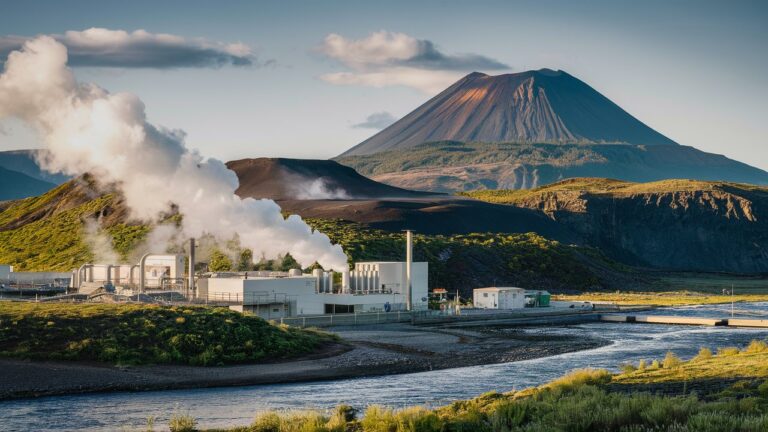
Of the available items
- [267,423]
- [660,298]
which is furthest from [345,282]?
[267,423]

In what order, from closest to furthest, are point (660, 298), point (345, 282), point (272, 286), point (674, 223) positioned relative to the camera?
1. point (272, 286)
2. point (345, 282)
3. point (660, 298)
4. point (674, 223)

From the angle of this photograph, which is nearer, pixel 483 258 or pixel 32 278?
pixel 32 278

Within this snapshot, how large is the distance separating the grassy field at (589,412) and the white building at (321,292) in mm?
35235

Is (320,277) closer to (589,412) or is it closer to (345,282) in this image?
(345,282)

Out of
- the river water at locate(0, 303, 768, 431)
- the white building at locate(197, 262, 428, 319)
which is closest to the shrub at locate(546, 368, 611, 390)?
the river water at locate(0, 303, 768, 431)

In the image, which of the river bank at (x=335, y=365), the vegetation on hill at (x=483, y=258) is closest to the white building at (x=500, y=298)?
the vegetation on hill at (x=483, y=258)

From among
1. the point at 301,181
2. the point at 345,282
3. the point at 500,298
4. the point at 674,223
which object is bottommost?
the point at 500,298

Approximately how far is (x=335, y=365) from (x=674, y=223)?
15945 cm

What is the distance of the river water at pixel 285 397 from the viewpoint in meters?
33.1

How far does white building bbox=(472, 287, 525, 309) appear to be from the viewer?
3465 inches

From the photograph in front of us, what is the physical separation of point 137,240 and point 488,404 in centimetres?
10413

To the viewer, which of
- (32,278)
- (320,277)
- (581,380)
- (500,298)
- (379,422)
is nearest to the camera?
(379,422)

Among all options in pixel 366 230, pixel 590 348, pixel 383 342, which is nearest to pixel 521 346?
pixel 590 348

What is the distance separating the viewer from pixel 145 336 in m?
49.1
